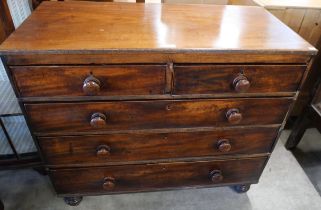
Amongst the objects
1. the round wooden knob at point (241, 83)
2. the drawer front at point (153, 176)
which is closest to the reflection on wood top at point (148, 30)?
the round wooden knob at point (241, 83)

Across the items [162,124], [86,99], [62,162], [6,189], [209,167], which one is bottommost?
[6,189]

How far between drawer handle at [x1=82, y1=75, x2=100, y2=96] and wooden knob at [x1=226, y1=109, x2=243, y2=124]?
20.0 inches

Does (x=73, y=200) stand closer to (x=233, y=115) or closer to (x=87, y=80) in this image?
(x=87, y=80)

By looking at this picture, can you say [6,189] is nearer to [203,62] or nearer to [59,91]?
[59,91]

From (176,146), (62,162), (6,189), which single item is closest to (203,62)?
(176,146)

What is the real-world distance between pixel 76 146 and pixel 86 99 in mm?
250

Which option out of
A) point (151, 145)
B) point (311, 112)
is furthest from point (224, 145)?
point (311, 112)

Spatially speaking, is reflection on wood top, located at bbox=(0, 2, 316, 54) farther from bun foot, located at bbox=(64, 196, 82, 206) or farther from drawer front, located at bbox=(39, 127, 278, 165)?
bun foot, located at bbox=(64, 196, 82, 206)

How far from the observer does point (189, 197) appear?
1.43 metres

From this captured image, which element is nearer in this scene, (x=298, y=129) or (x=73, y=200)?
(x=73, y=200)

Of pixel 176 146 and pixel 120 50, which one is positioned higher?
pixel 120 50

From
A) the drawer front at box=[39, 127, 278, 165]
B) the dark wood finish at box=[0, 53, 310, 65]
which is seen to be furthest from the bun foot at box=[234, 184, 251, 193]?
the dark wood finish at box=[0, 53, 310, 65]

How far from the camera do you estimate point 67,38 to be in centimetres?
86

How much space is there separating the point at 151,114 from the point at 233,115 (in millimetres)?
316
